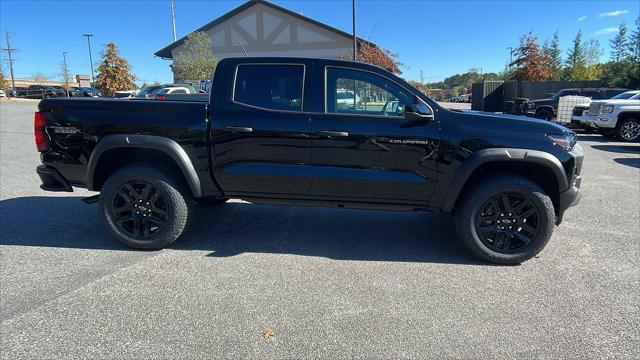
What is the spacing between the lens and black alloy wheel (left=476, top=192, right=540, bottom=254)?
3.75m

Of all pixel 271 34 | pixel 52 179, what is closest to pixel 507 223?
pixel 52 179

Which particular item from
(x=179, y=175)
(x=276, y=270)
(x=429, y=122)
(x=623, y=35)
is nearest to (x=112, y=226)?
(x=179, y=175)

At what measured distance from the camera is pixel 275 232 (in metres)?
4.59

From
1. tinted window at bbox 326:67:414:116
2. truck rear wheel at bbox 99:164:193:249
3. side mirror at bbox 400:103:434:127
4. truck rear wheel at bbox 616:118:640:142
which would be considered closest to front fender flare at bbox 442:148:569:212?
side mirror at bbox 400:103:434:127

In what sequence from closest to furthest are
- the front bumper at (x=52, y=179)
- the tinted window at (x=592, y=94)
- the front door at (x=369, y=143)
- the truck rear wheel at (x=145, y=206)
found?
the front door at (x=369, y=143)
the truck rear wheel at (x=145, y=206)
the front bumper at (x=52, y=179)
the tinted window at (x=592, y=94)

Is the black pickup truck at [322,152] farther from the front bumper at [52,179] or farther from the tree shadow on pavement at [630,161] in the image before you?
the tree shadow on pavement at [630,161]

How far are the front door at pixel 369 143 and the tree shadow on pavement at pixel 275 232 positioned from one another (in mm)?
639

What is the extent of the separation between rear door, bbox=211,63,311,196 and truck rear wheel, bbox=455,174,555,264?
5.41 ft

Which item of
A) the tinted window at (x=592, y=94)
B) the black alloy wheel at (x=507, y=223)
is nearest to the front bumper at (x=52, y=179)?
the black alloy wheel at (x=507, y=223)

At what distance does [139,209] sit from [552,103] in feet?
60.1

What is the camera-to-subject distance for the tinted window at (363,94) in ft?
12.3

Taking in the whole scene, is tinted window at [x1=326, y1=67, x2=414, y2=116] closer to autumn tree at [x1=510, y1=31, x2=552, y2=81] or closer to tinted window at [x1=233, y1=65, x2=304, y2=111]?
tinted window at [x1=233, y1=65, x2=304, y2=111]

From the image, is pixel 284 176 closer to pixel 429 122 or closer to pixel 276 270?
pixel 276 270

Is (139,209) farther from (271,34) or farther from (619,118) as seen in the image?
(271,34)
